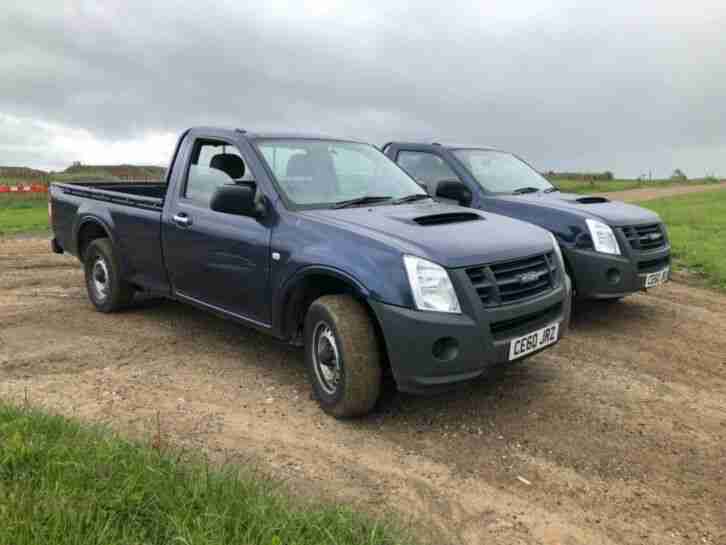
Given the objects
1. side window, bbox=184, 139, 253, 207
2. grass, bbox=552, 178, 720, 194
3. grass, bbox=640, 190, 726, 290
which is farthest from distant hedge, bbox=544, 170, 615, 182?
side window, bbox=184, 139, 253, 207

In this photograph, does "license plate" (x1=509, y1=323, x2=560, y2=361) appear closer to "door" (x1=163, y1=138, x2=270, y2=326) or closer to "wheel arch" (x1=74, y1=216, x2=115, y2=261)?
"door" (x1=163, y1=138, x2=270, y2=326)

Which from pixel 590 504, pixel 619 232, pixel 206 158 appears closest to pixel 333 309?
pixel 590 504

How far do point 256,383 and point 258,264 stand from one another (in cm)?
90

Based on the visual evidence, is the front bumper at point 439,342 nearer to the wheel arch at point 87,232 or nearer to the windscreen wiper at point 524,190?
the windscreen wiper at point 524,190

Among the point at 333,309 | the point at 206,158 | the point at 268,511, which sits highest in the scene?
the point at 206,158

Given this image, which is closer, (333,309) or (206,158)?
(333,309)

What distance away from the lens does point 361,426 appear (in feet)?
12.6

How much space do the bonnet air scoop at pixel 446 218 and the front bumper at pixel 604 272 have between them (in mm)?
1893

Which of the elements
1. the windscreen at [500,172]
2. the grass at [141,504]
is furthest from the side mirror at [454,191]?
the grass at [141,504]

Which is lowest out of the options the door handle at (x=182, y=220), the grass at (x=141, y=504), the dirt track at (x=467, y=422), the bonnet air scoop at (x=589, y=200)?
the dirt track at (x=467, y=422)

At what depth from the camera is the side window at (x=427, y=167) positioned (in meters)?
6.96

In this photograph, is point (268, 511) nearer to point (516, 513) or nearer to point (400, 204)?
point (516, 513)

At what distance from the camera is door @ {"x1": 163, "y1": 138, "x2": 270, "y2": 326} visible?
434 cm

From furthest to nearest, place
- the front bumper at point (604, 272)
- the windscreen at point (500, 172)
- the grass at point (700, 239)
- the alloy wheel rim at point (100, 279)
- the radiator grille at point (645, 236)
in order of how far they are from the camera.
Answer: the grass at point (700, 239) → the windscreen at point (500, 172) → the alloy wheel rim at point (100, 279) → the radiator grille at point (645, 236) → the front bumper at point (604, 272)
